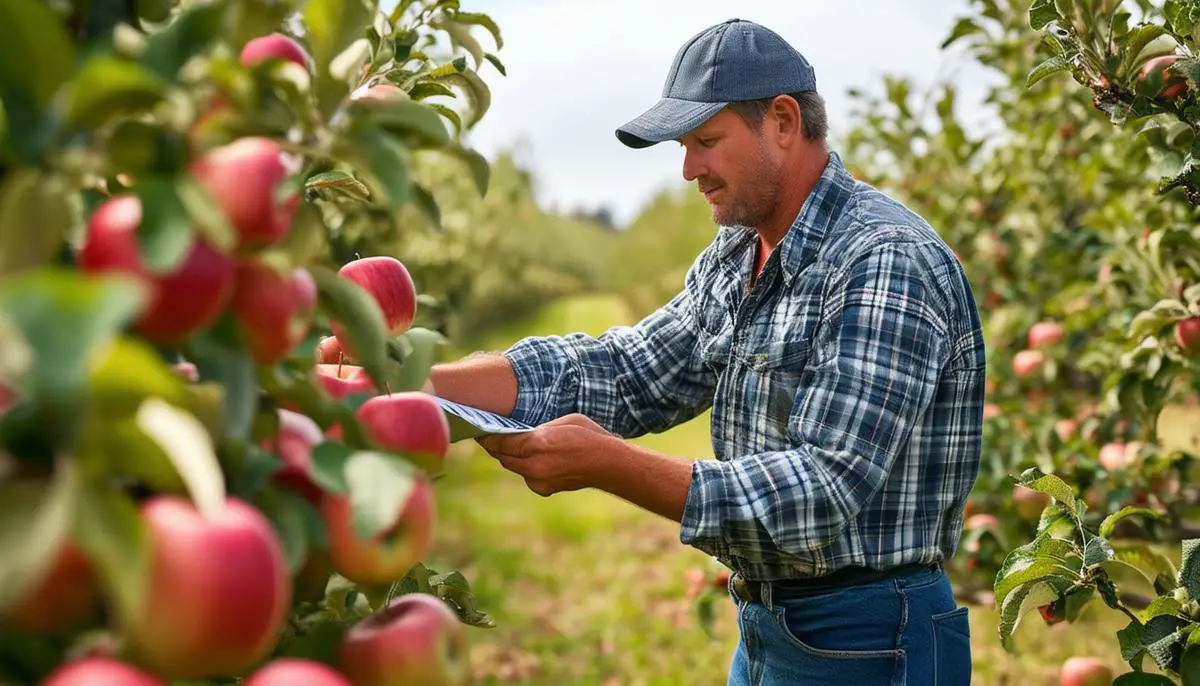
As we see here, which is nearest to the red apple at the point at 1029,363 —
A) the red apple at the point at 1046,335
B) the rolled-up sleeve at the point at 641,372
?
the red apple at the point at 1046,335

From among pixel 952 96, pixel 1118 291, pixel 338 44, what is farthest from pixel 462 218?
pixel 338 44

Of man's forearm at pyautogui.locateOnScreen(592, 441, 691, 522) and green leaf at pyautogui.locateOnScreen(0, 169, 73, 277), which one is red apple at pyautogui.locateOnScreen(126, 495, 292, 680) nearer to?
green leaf at pyautogui.locateOnScreen(0, 169, 73, 277)

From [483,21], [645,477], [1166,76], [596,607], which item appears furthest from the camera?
[596,607]

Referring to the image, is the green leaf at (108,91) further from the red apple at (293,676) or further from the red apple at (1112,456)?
the red apple at (1112,456)

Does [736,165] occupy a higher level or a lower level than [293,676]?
higher

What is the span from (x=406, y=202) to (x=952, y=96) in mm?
3655

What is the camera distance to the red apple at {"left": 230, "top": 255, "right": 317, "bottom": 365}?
2.33 ft

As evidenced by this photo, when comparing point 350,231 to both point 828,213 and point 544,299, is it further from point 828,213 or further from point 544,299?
point 544,299

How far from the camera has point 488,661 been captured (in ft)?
15.8

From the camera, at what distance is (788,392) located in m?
2.04

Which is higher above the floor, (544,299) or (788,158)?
(788,158)

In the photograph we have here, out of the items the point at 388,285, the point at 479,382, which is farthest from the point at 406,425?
the point at 479,382

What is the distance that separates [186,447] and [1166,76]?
1.74 m

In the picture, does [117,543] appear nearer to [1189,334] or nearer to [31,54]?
[31,54]
